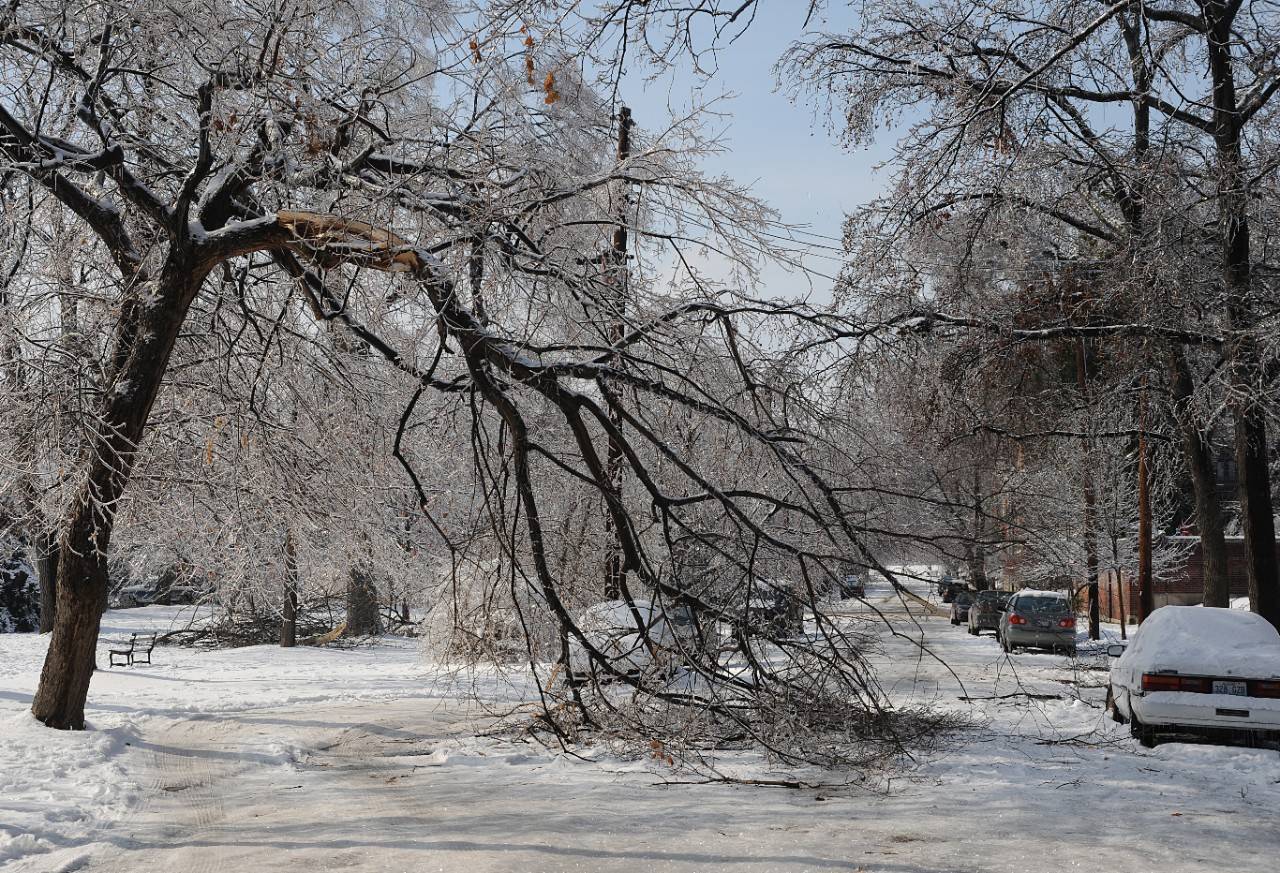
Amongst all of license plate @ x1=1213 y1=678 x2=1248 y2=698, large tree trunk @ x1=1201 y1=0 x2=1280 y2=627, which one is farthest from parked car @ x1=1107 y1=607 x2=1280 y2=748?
large tree trunk @ x1=1201 y1=0 x2=1280 y2=627

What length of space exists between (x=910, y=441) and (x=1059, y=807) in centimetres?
914

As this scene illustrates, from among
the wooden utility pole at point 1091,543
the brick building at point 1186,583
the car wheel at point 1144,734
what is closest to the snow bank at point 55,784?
the car wheel at point 1144,734

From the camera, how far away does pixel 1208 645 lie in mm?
12453

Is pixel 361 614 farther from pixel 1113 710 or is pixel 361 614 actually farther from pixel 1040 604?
pixel 1113 710

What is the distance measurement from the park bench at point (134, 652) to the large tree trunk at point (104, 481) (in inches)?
480

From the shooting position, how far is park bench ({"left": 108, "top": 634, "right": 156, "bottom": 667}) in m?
24.6

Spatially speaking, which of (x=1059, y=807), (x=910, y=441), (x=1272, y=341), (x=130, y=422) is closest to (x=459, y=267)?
(x=130, y=422)

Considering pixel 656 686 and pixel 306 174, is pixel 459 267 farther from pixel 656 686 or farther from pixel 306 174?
pixel 656 686

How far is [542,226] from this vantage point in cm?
1031

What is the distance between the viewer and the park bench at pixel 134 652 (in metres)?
24.6

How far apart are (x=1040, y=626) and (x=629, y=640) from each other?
1863cm

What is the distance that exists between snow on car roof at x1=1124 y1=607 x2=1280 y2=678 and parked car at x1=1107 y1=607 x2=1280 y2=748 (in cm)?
1

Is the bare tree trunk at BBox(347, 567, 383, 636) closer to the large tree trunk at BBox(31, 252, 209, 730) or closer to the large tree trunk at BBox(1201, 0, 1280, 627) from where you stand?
the large tree trunk at BBox(31, 252, 209, 730)

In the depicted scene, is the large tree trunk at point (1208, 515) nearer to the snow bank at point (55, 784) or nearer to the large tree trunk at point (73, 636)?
the large tree trunk at point (73, 636)
